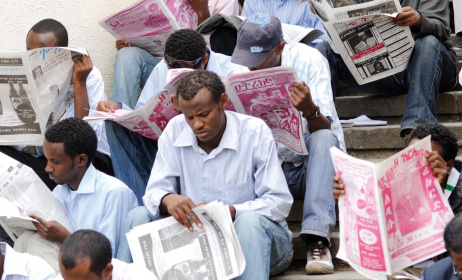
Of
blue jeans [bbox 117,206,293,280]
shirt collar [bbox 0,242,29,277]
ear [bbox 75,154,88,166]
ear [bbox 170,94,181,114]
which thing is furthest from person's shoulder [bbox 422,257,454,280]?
ear [bbox 75,154,88,166]

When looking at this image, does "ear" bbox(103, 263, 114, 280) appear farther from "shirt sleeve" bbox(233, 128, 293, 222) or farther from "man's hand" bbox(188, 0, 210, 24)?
"man's hand" bbox(188, 0, 210, 24)

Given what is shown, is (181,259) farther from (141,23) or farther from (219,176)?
(141,23)

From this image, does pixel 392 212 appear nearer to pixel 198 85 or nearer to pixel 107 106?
pixel 198 85

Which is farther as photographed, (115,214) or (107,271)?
(115,214)

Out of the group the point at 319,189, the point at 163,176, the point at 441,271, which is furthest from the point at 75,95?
the point at 441,271

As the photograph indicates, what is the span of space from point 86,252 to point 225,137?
944 mm

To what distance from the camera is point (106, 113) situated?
14.3 feet

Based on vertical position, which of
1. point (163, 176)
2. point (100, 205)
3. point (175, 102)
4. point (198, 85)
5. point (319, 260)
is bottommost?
point (319, 260)

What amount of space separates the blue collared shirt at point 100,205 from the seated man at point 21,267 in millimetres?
399

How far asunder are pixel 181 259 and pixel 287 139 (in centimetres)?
91

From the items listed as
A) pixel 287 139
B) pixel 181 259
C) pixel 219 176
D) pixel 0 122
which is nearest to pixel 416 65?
pixel 287 139

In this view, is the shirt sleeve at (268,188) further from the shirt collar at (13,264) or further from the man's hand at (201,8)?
the man's hand at (201,8)

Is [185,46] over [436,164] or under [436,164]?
over

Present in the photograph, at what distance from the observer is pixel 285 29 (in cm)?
516
